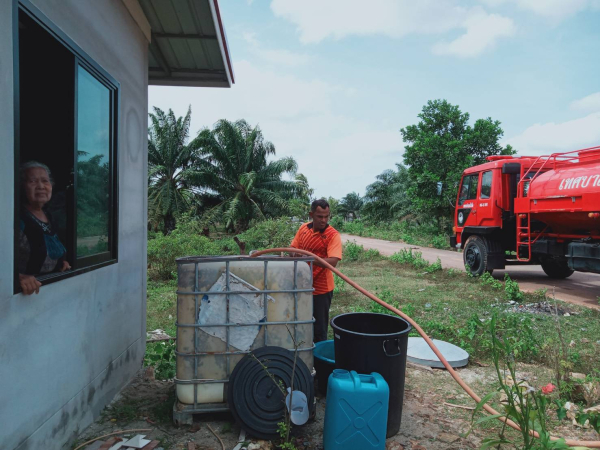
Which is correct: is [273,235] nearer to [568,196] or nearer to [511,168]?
[511,168]

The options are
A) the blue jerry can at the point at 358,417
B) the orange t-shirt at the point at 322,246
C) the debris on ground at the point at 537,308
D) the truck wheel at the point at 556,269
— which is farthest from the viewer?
the truck wheel at the point at 556,269

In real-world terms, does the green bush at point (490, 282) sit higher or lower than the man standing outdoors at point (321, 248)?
lower

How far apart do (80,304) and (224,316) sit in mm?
984

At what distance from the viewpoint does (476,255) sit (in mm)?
10258

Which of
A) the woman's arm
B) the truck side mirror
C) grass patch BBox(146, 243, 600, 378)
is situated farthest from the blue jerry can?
the truck side mirror

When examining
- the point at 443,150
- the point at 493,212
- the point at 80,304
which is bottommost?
the point at 80,304

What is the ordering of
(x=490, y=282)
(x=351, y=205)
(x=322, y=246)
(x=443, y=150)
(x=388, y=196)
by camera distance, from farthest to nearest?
(x=351, y=205), (x=388, y=196), (x=443, y=150), (x=490, y=282), (x=322, y=246)

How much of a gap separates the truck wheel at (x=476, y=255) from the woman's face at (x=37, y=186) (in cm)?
918

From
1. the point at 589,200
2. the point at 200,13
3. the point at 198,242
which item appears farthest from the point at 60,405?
the point at 198,242

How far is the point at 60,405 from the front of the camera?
106 inches

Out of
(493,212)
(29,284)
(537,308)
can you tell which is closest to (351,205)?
(493,212)

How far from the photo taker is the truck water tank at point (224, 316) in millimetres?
3057

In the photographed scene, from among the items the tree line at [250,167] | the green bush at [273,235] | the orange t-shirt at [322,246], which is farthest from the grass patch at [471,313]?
the tree line at [250,167]

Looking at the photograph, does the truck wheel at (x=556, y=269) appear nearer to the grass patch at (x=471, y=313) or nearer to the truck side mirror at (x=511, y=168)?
the grass patch at (x=471, y=313)
